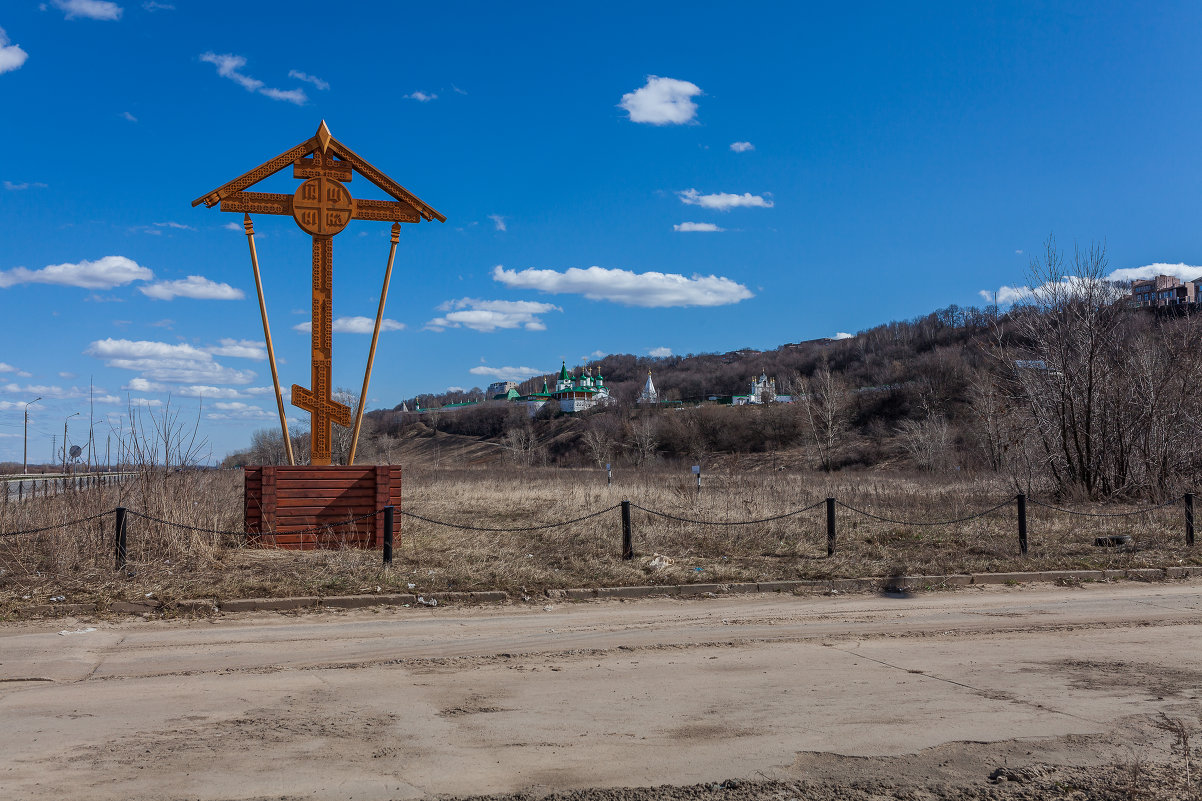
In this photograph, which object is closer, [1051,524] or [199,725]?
[199,725]

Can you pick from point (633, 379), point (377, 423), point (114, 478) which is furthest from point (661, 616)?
point (633, 379)

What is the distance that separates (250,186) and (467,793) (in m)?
13.0

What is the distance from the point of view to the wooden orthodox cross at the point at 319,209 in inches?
569

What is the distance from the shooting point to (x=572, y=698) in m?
6.47

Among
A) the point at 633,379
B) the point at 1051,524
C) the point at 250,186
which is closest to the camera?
the point at 250,186

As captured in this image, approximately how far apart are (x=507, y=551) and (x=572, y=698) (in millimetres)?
7301

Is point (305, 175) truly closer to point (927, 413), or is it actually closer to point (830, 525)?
point (830, 525)

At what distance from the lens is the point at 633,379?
178500 mm

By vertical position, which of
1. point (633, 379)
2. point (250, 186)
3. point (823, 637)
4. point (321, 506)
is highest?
point (633, 379)

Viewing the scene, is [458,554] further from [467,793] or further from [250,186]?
[467,793]

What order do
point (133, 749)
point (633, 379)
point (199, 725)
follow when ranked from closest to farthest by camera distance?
1. point (133, 749)
2. point (199, 725)
3. point (633, 379)

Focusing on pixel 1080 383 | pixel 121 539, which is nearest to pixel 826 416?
pixel 1080 383

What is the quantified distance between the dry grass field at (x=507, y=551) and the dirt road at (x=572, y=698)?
1232mm

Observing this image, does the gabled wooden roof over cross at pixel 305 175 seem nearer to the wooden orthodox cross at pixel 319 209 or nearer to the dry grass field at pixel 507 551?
the wooden orthodox cross at pixel 319 209
